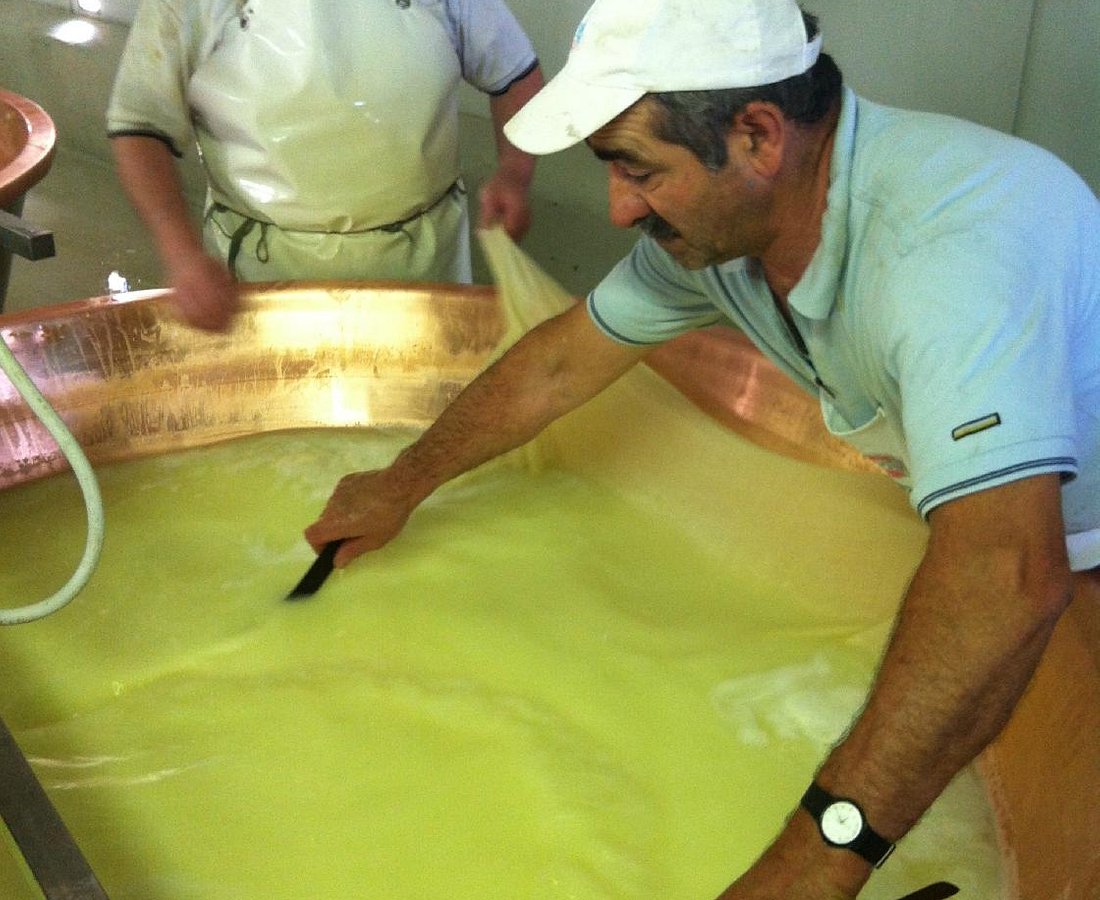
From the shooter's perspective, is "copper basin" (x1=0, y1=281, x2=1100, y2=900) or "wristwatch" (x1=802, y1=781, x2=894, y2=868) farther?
"copper basin" (x1=0, y1=281, x2=1100, y2=900)

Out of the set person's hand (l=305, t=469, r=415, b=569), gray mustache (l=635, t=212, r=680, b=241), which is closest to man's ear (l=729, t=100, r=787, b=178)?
gray mustache (l=635, t=212, r=680, b=241)

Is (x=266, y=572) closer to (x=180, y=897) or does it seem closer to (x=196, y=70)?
(x=180, y=897)

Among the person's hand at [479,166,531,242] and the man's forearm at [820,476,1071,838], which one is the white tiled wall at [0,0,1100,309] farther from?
the man's forearm at [820,476,1071,838]

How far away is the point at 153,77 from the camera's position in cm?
186

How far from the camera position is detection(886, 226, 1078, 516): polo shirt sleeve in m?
0.90

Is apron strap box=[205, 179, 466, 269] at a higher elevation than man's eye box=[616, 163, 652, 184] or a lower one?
lower

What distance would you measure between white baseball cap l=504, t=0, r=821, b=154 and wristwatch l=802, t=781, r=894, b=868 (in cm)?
64

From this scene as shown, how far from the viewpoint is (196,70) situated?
192 cm

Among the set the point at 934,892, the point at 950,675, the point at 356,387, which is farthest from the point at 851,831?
the point at 356,387

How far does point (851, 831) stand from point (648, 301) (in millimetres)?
811

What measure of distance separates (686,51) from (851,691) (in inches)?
35.5

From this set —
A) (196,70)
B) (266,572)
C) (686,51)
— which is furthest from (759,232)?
(196,70)

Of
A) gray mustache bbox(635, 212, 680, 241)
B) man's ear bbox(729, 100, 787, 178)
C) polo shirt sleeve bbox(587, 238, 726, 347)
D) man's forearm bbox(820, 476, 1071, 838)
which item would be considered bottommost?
polo shirt sleeve bbox(587, 238, 726, 347)

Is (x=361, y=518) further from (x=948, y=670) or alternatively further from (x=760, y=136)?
(x=948, y=670)
